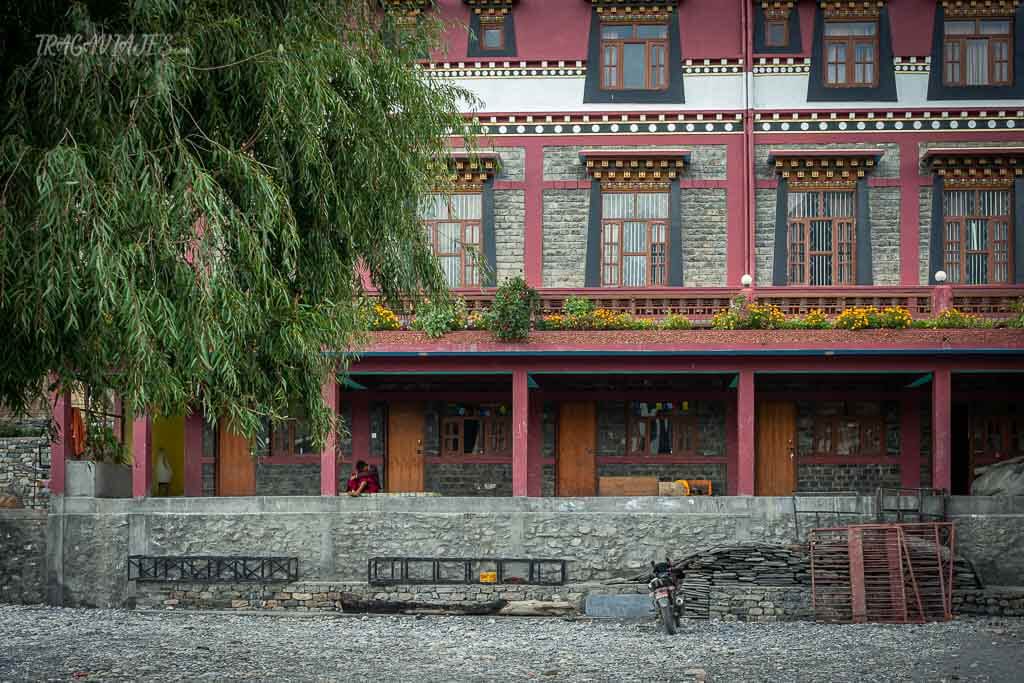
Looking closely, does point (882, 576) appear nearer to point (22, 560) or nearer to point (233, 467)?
point (233, 467)

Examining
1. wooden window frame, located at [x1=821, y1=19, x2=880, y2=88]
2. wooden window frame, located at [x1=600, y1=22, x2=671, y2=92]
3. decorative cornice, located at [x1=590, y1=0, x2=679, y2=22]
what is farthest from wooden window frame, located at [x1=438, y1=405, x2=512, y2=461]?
wooden window frame, located at [x1=821, y1=19, x2=880, y2=88]

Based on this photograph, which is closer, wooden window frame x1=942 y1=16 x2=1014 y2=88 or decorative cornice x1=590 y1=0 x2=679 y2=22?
wooden window frame x1=942 y1=16 x2=1014 y2=88

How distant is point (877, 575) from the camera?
21.7 metres

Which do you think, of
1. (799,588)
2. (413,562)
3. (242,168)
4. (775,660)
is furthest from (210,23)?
(799,588)

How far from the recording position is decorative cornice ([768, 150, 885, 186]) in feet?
86.9

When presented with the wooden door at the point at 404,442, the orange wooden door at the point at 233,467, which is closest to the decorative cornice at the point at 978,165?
the wooden door at the point at 404,442

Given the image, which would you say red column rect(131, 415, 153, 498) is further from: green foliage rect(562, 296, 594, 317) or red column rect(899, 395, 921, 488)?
red column rect(899, 395, 921, 488)

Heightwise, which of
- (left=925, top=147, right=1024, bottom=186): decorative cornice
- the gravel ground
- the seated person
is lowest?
the gravel ground

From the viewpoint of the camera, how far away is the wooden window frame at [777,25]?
2705cm

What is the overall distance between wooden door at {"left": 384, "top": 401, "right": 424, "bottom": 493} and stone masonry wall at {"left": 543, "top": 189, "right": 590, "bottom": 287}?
3913 millimetres

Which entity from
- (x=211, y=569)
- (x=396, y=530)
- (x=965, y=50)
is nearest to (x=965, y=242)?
(x=965, y=50)

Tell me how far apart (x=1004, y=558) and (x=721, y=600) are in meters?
4.87

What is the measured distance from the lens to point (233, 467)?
91.9 ft

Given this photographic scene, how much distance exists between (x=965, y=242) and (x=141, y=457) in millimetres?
16338
